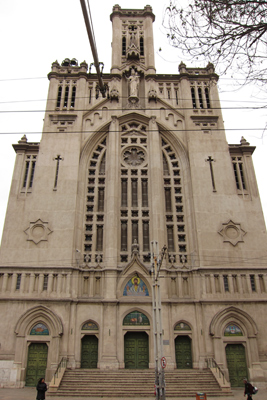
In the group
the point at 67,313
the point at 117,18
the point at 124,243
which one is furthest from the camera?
the point at 117,18

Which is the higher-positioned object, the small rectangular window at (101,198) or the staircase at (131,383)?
the small rectangular window at (101,198)

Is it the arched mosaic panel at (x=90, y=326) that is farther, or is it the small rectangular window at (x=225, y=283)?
the small rectangular window at (x=225, y=283)

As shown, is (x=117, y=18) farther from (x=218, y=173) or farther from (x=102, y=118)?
(x=218, y=173)

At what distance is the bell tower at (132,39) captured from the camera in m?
34.1

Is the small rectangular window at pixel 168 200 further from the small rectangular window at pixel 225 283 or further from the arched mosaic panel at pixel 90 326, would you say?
the arched mosaic panel at pixel 90 326

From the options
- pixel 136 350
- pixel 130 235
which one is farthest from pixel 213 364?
pixel 130 235

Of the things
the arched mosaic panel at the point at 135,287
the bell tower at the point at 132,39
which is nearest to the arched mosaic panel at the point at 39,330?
the arched mosaic panel at the point at 135,287

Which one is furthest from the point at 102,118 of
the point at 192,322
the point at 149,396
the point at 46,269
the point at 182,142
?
the point at 149,396

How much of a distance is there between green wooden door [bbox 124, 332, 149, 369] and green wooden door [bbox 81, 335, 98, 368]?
6.94ft

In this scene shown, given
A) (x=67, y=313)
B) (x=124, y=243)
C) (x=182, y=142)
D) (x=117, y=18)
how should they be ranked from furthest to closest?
(x=117, y=18), (x=182, y=142), (x=124, y=243), (x=67, y=313)

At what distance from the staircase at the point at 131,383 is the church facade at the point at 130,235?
1.34 meters

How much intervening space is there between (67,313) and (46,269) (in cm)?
354

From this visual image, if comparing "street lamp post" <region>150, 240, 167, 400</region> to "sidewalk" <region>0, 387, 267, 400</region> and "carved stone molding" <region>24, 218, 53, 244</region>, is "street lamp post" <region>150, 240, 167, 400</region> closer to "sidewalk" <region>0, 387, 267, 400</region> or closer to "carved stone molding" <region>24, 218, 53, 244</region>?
"sidewalk" <region>0, 387, 267, 400</region>

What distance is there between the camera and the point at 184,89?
3238 centimetres
